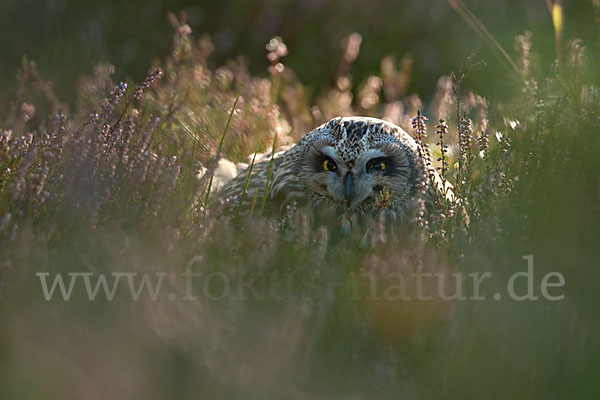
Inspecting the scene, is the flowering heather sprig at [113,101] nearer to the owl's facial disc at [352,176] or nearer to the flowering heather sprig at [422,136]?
the owl's facial disc at [352,176]

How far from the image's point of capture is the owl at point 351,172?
296cm

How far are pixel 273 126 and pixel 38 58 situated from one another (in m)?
2.37

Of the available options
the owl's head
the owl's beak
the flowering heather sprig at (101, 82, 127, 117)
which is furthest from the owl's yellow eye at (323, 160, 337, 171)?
the flowering heather sprig at (101, 82, 127, 117)

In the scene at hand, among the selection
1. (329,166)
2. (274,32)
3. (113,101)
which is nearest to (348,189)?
(329,166)

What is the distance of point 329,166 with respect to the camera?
10.1 feet

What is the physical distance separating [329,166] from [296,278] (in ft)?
3.47

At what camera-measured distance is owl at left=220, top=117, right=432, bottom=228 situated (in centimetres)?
296

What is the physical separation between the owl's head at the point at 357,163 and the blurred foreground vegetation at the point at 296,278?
8.1 inches

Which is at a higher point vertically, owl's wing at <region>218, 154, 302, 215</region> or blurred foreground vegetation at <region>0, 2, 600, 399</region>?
owl's wing at <region>218, 154, 302, 215</region>

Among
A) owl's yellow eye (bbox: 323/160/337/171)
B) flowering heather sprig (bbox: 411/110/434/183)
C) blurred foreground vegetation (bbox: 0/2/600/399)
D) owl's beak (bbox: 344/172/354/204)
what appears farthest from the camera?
owl's yellow eye (bbox: 323/160/337/171)

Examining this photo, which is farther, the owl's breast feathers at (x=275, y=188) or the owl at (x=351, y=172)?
the owl's breast feathers at (x=275, y=188)

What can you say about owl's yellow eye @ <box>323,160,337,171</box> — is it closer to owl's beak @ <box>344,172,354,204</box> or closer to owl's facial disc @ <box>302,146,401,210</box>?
owl's facial disc @ <box>302,146,401,210</box>

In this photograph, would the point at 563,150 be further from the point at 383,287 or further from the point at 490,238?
the point at 383,287

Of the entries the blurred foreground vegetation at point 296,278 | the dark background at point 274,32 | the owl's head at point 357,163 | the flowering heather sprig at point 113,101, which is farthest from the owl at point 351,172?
the dark background at point 274,32
